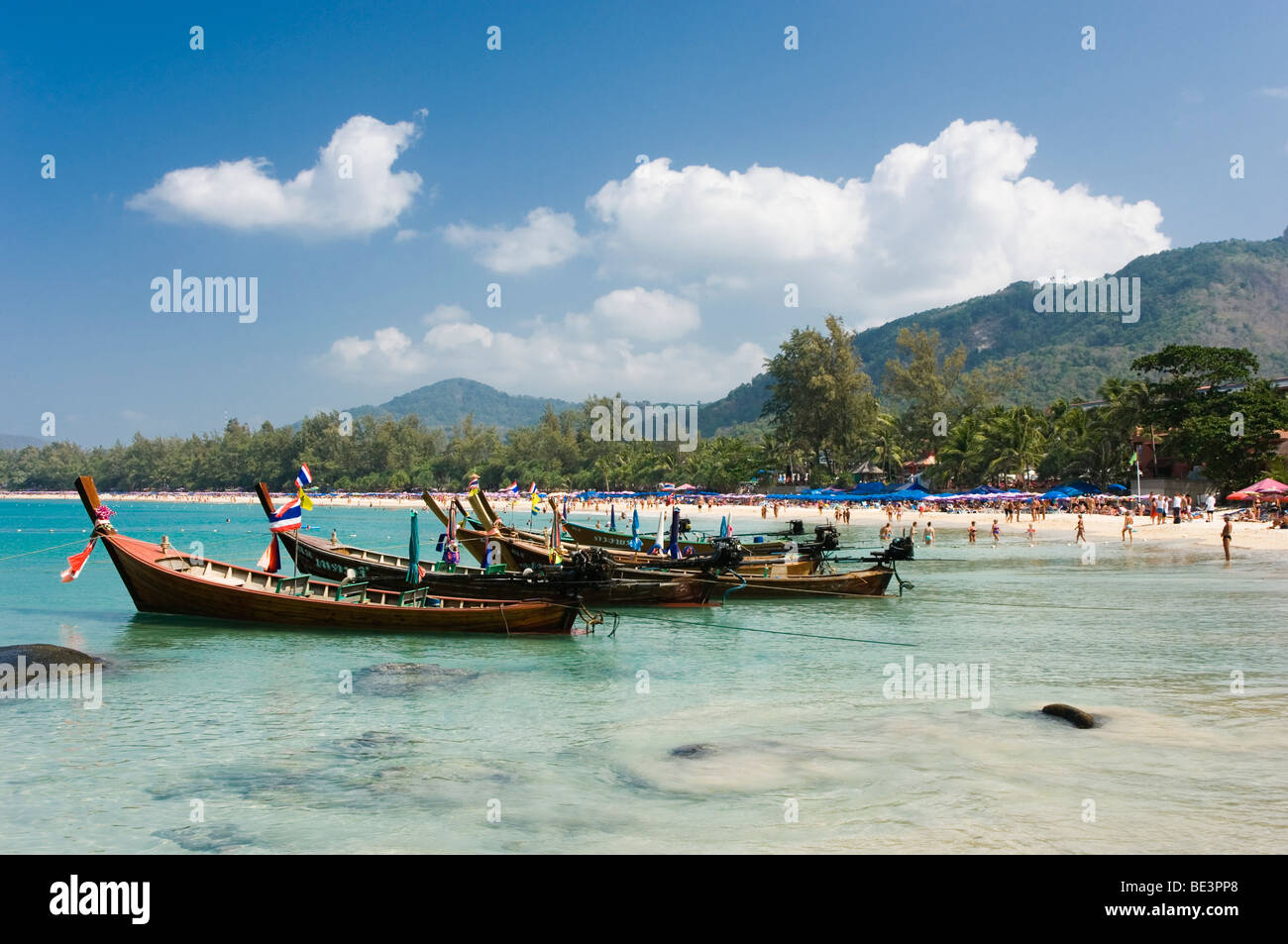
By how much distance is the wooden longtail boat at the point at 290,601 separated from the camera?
20.9 m

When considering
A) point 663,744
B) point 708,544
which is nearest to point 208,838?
point 663,744

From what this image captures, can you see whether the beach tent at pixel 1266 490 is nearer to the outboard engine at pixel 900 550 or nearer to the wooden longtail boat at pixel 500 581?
the outboard engine at pixel 900 550

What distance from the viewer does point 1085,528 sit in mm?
53375

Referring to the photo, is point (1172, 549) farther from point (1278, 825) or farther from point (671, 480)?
point (671, 480)

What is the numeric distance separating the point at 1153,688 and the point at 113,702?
17.7m

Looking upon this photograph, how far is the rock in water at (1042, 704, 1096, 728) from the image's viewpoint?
41.6 ft

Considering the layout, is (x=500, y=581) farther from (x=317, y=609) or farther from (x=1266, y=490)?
(x=1266, y=490)

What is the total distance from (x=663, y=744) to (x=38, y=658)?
43.2 ft

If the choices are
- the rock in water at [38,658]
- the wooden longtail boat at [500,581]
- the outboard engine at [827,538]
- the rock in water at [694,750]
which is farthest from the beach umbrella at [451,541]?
the rock in water at [694,750]

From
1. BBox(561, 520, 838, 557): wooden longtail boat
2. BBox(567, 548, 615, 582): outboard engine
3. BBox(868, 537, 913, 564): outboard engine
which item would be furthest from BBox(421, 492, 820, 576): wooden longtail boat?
BBox(868, 537, 913, 564): outboard engine

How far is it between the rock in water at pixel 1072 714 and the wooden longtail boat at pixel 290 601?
11.3 meters

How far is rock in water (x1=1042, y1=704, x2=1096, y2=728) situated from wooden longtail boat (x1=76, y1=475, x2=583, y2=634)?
11293 mm

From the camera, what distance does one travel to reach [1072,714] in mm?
12938

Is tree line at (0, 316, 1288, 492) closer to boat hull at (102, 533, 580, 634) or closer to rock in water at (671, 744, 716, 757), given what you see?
boat hull at (102, 533, 580, 634)
